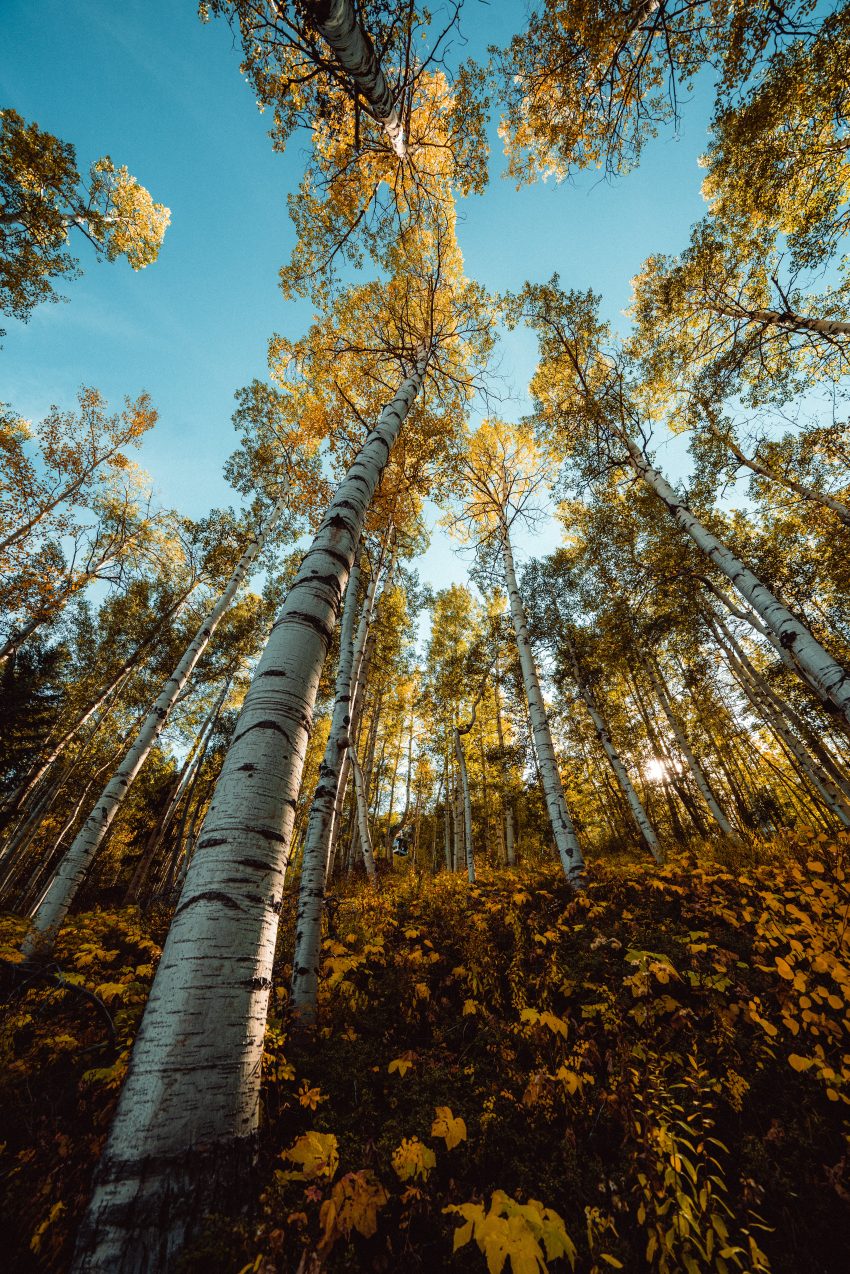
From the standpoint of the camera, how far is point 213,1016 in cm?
134

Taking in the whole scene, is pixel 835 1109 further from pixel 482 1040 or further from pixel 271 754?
pixel 271 754

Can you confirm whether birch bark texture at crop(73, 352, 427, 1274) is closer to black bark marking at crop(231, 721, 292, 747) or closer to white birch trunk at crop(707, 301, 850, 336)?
black bark marking at crop(231, 721, 292, 747)

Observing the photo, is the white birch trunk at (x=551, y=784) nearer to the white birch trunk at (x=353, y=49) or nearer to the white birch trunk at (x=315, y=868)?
the white birch trunk at (x=315, y=868)

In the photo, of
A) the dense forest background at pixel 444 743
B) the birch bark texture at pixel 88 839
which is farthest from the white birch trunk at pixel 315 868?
the birch bark texture at pixel 88 839

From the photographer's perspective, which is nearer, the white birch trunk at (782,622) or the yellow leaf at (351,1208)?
the yellow leaf at (351,1208)

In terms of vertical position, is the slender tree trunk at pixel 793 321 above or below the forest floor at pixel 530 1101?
above

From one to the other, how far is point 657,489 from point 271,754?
324 inches

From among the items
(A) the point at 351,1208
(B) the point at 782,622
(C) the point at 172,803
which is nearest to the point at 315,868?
(A) the point at 351,1208

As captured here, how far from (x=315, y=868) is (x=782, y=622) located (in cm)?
598

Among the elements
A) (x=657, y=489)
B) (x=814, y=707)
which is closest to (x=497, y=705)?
(x=814, y=707)

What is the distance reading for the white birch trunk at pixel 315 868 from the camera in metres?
3.60

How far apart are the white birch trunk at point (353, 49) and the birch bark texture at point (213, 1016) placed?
4.23 m

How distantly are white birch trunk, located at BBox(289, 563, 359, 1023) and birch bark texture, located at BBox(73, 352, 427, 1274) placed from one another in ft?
7.87

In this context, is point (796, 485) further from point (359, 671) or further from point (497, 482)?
point (359, 671)
